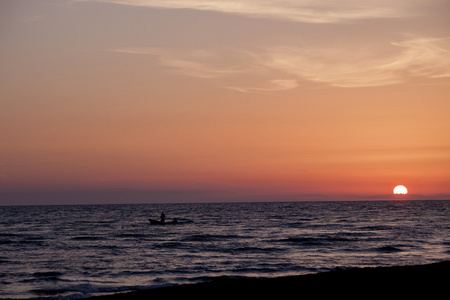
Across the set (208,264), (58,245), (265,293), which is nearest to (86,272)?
(208,264)

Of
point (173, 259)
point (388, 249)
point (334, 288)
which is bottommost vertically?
point (173, 259)

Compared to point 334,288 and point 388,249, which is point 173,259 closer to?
point 388,249

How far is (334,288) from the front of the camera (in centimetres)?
1720

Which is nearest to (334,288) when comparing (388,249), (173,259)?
(173,259)

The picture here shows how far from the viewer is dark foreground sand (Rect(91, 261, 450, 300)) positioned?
51.5 ft

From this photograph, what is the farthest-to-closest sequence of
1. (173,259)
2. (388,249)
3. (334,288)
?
(388,249)
(173,259)
(334,288)

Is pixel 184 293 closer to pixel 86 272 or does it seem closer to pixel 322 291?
pixel 322 291

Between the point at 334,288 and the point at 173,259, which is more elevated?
the point at 334,288

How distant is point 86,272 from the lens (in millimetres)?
29078

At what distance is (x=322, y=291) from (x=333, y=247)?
86.7 ft

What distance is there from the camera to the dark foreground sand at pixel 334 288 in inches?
618

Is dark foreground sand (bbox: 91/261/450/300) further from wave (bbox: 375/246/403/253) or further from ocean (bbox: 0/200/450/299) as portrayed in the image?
wave (bbox: 375/246/403/253)

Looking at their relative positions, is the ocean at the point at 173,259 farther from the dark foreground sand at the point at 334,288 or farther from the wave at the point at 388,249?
the dark foreground sand at the point at 334,288

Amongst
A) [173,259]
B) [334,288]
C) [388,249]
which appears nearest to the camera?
[334,288]
